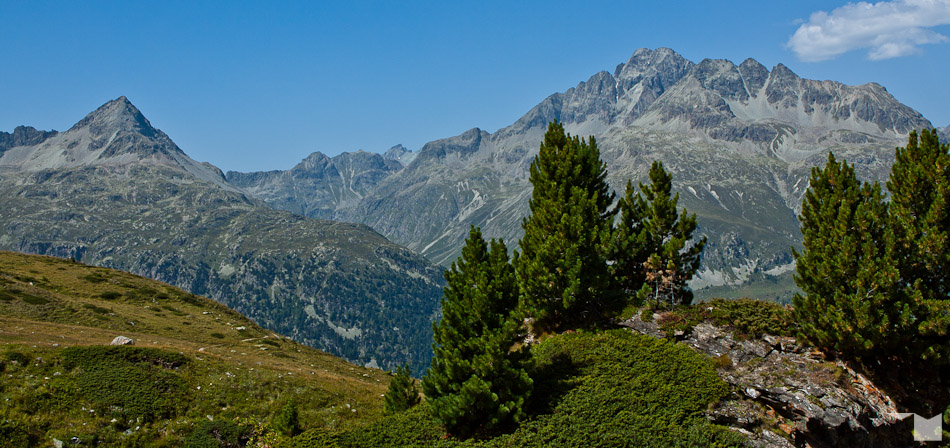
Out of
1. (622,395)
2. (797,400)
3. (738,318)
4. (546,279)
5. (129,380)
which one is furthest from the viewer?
A: (546,279)

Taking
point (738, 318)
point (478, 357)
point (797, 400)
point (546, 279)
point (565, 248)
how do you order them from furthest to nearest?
1. point (565, 248)
2. point (546, 279)
3. point (738, 318)
4. point (797, 400)
5. point (478, 357)

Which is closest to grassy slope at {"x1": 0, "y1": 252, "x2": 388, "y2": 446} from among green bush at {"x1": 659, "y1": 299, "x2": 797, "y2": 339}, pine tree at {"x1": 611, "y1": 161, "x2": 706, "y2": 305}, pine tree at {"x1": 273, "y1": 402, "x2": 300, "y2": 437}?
pine tree at {"x1": 273, "y1": 402, "x2": 300, "y2": 437}

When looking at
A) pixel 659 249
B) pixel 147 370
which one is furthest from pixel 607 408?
pixel 147 370

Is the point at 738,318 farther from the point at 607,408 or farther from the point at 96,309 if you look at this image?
the point at 96,309

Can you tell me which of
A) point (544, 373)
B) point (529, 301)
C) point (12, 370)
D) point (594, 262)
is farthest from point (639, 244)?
point (12, 370)

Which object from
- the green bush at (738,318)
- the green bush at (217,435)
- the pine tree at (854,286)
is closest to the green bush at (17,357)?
the green bush at (217,435)

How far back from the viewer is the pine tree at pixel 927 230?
30.4 metres

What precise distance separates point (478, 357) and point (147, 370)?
24395 millimetres

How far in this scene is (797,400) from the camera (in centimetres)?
2816

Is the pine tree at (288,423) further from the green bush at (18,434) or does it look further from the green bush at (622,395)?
the green bush at (622,395)

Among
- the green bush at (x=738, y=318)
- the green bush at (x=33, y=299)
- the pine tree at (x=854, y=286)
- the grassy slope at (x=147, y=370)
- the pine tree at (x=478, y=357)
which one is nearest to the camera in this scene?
the pine tree at (x=478, y=357)

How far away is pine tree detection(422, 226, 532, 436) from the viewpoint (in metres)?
26.9

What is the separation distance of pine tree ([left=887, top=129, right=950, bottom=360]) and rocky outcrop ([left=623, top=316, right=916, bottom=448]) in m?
4.69

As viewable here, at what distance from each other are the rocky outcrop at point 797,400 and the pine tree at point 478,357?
35.2ft
